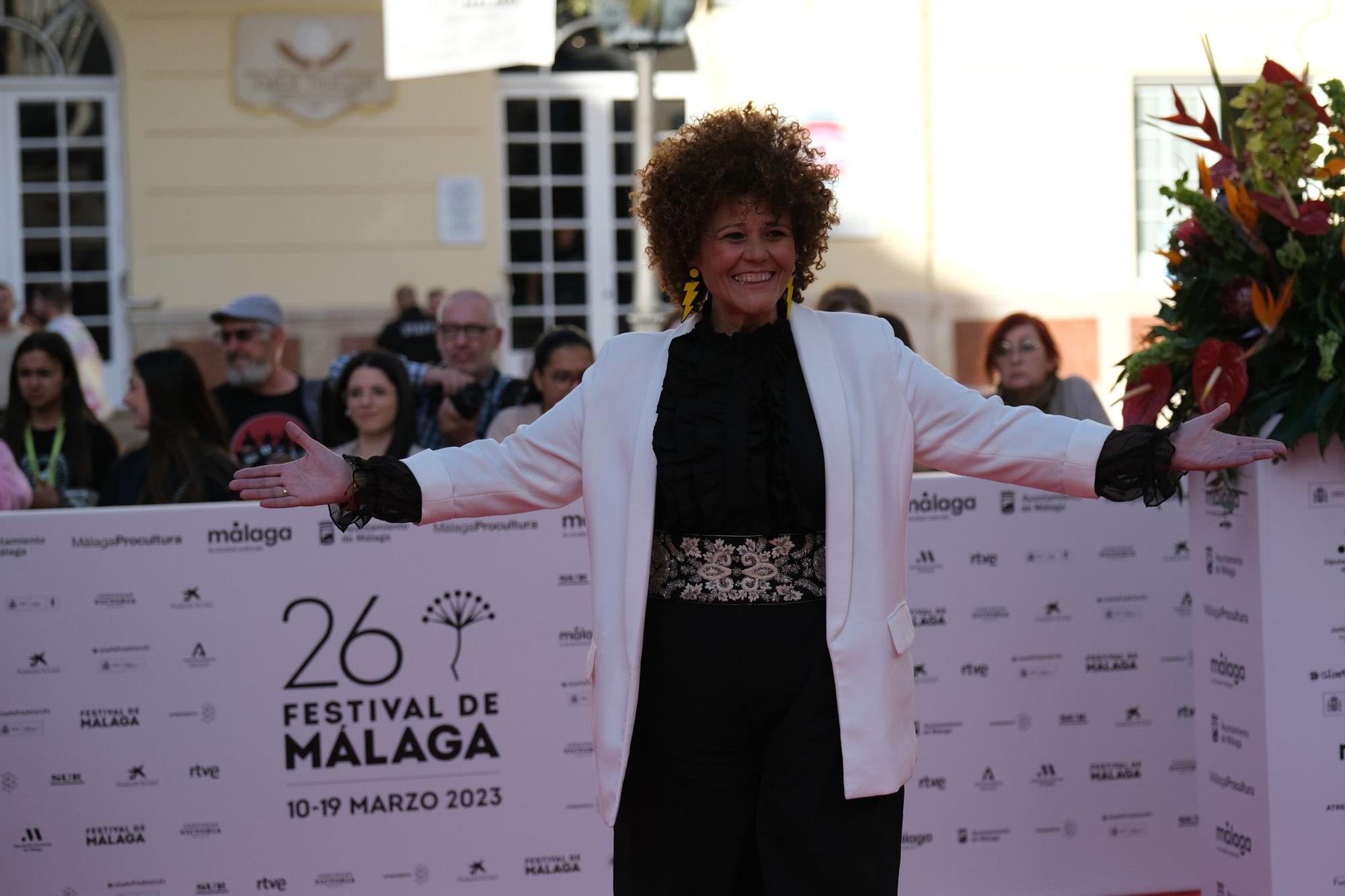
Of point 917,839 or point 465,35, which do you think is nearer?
point 917,839

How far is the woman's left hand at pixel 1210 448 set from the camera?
2.91 metres

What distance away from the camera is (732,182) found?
3051 millimetres

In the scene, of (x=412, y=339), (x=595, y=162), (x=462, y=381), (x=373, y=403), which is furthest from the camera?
(x=595, y=162)

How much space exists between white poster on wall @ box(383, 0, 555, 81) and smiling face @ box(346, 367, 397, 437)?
2.18 metres

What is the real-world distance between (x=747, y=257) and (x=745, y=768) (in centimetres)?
93

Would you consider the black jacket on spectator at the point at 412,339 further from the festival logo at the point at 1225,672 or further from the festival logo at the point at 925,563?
the festival logo at the point at 1225,672

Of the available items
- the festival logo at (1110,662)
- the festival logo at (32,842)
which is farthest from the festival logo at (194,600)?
the festival logo at (1110,662)

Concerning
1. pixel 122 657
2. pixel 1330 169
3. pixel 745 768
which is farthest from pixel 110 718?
pixel 1330 169

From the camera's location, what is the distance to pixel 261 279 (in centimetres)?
1287

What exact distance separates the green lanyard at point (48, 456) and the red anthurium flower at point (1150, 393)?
12.7 feet

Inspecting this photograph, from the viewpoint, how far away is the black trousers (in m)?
2.90

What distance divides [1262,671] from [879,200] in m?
10.2

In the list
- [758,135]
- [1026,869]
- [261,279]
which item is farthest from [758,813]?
[261,279]

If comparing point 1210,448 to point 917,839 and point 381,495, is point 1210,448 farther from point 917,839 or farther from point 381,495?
point 917,839
